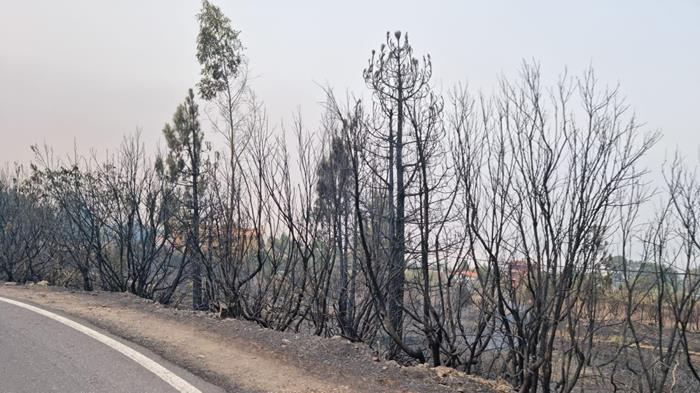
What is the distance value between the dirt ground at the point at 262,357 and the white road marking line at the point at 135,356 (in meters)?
0.25

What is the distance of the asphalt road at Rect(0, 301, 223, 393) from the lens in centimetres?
512

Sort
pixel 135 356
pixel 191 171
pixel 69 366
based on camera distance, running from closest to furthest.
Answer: pixel 69 366, pixel 135 356, pixel 191 171

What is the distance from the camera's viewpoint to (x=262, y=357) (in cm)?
661

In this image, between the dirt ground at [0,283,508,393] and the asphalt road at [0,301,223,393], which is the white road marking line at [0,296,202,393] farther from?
the dirt ground at [0,283,508,393]

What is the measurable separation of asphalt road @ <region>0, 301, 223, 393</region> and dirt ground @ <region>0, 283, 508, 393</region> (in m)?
0.32

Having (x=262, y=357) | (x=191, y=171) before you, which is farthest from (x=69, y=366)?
(x=191, y=171)

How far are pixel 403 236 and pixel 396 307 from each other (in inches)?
43.4

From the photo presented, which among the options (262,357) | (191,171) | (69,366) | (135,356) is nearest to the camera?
(69,366)

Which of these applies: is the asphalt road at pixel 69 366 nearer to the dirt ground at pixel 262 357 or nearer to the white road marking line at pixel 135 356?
the white road marking line at pixel 135 356

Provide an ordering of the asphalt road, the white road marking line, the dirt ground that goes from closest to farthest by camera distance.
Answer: the asphalt road < the white road marking line < the dirt ground

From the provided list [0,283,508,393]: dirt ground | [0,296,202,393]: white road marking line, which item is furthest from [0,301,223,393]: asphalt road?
[0,283,508,393]: dirt ground

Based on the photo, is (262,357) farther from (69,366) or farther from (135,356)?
(69,366)

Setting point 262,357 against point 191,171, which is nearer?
point 262,357

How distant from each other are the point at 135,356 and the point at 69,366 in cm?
68
